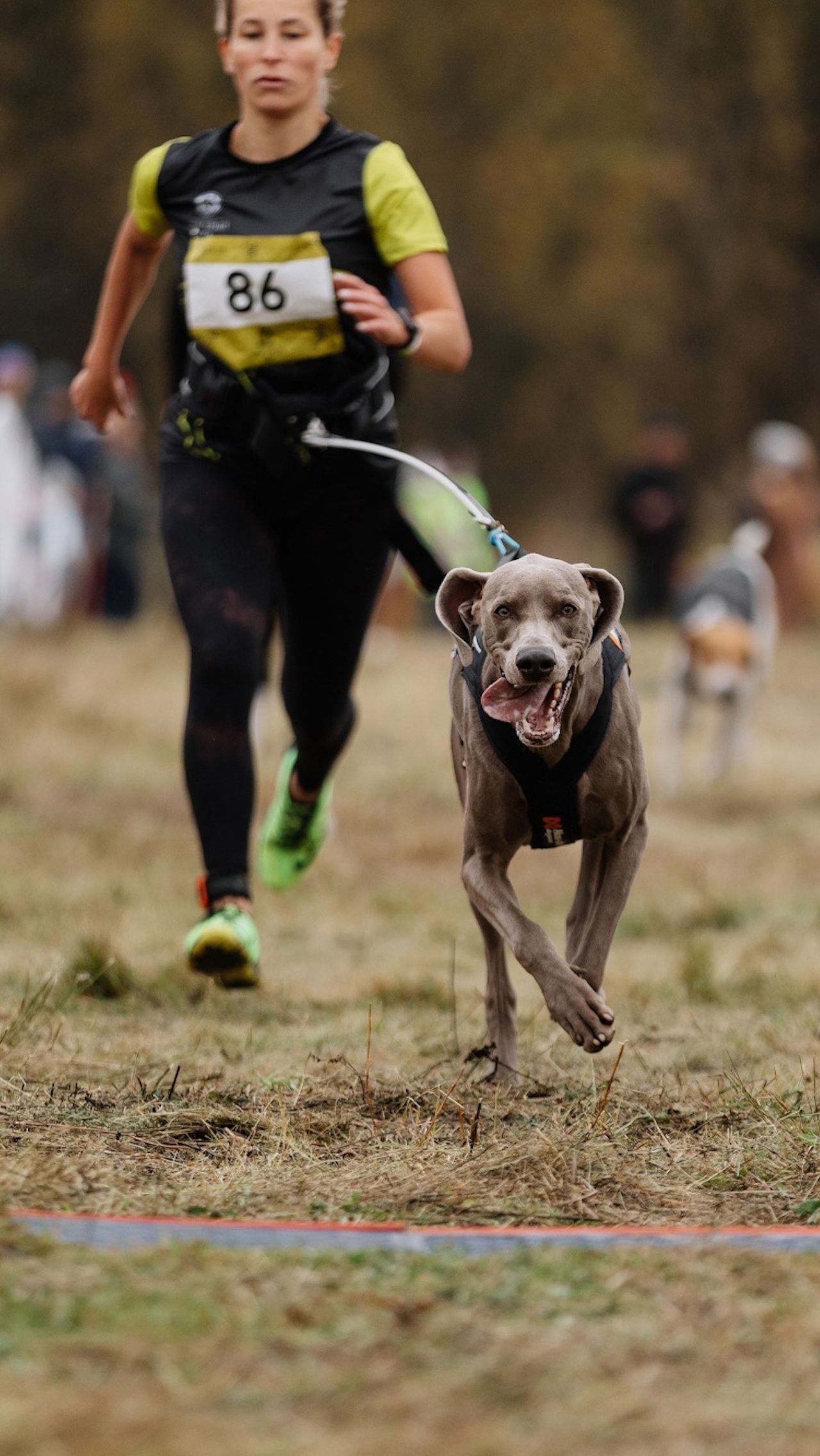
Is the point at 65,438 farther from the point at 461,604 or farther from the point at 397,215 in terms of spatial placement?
the point at 461,604

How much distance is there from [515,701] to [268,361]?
1404 mm

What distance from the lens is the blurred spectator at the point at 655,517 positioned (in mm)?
19672

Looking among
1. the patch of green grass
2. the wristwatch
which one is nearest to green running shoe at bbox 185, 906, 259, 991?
the patch of green grass

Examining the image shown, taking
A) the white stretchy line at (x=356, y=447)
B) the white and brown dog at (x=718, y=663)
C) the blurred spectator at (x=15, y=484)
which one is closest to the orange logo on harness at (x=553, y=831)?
the white stretchy line at (x=356, y=447)

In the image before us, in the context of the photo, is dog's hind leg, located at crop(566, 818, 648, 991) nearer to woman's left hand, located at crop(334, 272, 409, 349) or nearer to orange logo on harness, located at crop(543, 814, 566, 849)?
orange logo on harness, located at crop(543, 814, 566, 849)

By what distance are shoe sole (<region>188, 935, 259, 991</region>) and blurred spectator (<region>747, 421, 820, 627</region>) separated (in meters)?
14.5

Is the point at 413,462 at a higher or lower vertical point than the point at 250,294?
lower

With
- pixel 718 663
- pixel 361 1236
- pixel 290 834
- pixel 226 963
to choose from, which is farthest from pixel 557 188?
pixel 361 1236

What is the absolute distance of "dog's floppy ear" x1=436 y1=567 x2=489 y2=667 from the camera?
3.58 metres

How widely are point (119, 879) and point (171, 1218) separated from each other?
442 centimetres

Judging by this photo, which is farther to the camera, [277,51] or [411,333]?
[277,51]

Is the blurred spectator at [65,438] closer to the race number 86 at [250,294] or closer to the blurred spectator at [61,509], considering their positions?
the blurred spectator at [61,509]

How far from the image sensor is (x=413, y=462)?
4.35 metres

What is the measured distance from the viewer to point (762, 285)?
86.2ft
